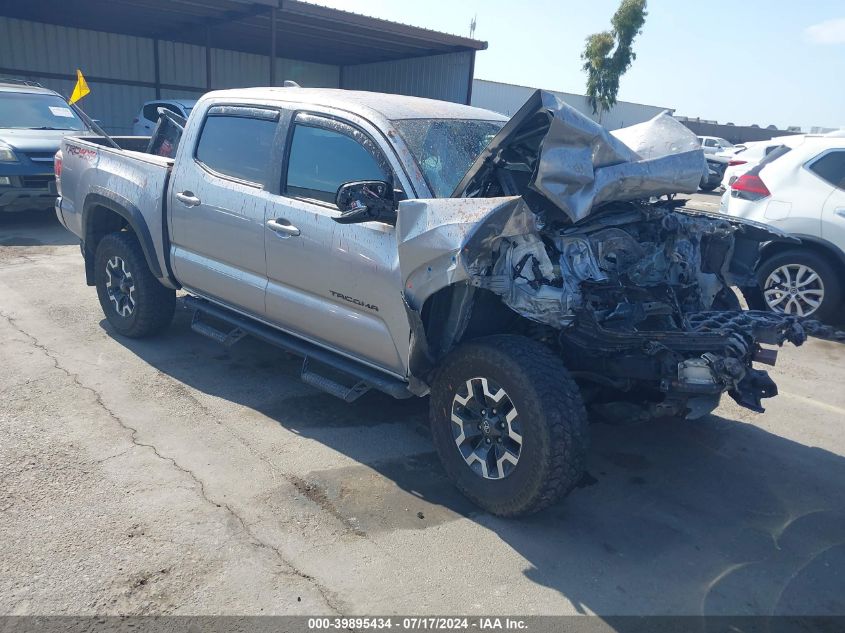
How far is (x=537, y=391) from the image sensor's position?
312 cm

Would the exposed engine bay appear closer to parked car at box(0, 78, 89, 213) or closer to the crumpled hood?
the crumpled hood

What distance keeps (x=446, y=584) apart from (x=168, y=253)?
11.4 feet

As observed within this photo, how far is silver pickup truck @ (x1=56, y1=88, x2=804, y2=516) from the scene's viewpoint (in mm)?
3238

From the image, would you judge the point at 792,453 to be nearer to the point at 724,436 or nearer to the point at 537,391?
the point at 724,436

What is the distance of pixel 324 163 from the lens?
4121mm

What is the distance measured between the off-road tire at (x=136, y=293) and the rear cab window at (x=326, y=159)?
1.88 metres

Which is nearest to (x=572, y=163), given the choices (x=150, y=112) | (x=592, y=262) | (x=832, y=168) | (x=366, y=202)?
(x=592, y=262)

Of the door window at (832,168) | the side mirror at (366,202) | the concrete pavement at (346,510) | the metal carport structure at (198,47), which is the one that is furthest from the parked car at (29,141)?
the door window at (832,168)

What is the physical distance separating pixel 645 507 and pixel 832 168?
16.3 feet

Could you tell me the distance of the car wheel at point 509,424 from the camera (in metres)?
3.11

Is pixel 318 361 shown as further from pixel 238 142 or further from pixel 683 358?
pixel 683 358

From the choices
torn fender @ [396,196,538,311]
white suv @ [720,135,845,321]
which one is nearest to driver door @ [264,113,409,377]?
torn fender @ [396,196,538,311]

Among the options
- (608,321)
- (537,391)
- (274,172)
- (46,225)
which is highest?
(274,172)

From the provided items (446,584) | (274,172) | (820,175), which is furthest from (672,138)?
(820,175)
